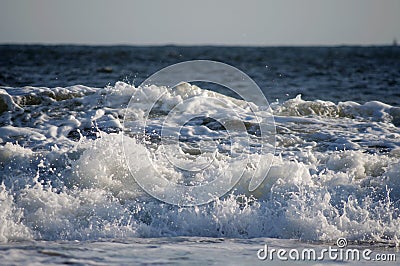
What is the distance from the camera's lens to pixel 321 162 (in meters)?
8.01

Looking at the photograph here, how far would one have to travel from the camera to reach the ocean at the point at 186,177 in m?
5.96

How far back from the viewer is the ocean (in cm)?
596

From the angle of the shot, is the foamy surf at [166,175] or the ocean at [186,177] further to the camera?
the foamy surf at [166,175]

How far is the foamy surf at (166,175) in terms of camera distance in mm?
6344

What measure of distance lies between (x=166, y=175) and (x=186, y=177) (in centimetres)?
23

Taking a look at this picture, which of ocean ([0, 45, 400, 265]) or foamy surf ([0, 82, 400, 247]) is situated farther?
foamy surf ([0, 82, 400, 247])

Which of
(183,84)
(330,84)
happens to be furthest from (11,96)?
(330,84)

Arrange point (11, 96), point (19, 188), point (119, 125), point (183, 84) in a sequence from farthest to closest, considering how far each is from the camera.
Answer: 1. point (183, 84)
2. point (11, 96)
3. point (119, 125)
4. point (19, 188)

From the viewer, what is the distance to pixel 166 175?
7441mm

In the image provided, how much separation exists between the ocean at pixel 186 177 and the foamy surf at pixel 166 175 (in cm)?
2

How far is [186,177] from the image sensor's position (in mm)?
7438

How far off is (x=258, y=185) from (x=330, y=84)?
36.1ft

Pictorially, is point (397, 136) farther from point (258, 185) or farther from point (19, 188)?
point (19, 188)

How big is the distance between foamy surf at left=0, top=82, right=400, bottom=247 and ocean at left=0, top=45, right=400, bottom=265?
0.6 inches
